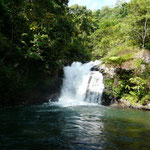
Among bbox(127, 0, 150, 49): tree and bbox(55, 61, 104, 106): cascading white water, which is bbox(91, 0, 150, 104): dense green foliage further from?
bbox(55, 61, 104, 106): cascading white water

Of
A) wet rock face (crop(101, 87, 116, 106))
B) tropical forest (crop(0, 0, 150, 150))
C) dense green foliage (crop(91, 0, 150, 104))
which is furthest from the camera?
wet rock face (crop(101, 87, 116, 106))

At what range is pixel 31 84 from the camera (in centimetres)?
1345

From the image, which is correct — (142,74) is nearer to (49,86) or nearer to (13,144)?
(49,86)

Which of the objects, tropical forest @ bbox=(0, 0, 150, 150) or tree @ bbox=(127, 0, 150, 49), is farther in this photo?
tree @ bbox=(127, 0, 150, 49)

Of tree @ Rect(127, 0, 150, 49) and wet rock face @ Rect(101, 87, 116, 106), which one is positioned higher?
tree @ Rect(127, 0, 150, 49)

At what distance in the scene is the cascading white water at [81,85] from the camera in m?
15.7

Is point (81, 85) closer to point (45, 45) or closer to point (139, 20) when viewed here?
point (45, 45)

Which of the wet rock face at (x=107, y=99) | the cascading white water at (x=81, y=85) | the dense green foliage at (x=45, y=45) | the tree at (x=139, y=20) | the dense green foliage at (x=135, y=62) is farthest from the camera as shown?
the tree at (x=139, y=20)

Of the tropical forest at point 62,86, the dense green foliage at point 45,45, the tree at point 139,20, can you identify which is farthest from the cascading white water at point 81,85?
the tree at point 139,20

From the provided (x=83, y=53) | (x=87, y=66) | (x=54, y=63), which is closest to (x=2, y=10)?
(x=54, y=63)

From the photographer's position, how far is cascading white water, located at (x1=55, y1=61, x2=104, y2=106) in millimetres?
15664

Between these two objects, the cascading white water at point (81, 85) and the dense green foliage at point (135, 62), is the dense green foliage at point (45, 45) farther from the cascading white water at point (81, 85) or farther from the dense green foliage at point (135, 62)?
the cascading white water at point (81, 85)

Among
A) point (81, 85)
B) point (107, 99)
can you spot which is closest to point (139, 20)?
point (107, 99)

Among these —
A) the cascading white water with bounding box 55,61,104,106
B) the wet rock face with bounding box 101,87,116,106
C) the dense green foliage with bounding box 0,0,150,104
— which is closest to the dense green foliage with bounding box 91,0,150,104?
the dense green foliage with bounding box 0,0,150,104
